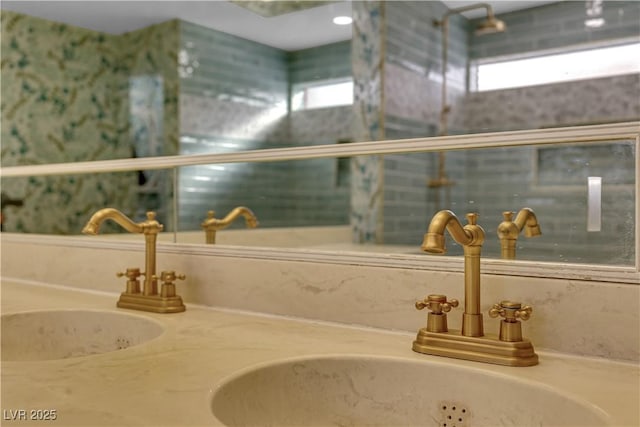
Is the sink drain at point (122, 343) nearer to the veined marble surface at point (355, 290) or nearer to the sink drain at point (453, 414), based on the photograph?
the veined marble surface at point (355, 290)

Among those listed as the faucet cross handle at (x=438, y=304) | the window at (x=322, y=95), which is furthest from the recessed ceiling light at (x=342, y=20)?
the faucet cross handle at (x=438, y=304)

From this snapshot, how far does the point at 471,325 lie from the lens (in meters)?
0.83

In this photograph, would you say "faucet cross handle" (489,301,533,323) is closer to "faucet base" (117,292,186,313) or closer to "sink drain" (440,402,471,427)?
"sink drain" (440,402,471,427)

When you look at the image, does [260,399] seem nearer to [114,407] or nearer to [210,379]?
[210,379]

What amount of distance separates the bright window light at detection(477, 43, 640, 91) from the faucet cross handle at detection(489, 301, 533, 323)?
96.8 inches

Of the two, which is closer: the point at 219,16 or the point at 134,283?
the point at 134,283

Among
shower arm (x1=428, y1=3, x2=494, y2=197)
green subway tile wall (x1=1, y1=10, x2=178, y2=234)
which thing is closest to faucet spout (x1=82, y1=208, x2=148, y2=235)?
shower arm (x1=428, y1=3, x2=494, y2=197)

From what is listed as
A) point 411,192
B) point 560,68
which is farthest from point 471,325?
point 560,68

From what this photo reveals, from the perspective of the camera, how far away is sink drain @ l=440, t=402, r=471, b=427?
77 centimetres

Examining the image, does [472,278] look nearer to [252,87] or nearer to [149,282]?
[149,282]

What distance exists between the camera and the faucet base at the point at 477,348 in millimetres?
782

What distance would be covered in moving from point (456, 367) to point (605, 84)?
255 centimetres

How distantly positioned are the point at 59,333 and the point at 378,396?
0.75 metres

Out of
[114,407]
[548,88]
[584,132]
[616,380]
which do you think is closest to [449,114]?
[548,88]
